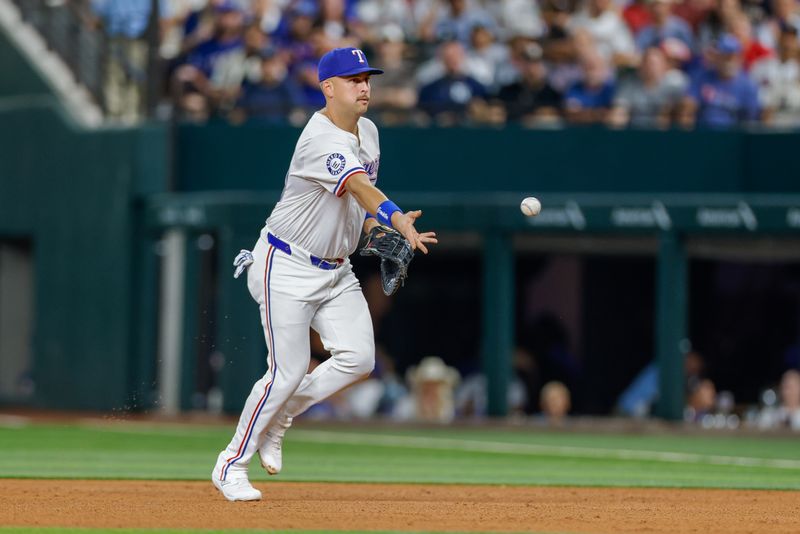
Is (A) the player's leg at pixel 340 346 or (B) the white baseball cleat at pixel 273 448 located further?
(B) the white baseball cleat at pixel 273 448

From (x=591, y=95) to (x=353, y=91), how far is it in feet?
30.3

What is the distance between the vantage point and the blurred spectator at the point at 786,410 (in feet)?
50.4

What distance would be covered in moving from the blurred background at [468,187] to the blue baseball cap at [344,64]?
8595mm

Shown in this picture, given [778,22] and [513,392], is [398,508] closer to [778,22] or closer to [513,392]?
[513,392]

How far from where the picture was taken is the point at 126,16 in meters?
18.2

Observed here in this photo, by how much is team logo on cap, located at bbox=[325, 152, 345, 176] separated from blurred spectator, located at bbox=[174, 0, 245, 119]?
9.84 meters

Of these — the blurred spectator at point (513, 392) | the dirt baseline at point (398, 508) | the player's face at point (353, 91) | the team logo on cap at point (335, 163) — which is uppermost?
the player's face at point (353, 91)

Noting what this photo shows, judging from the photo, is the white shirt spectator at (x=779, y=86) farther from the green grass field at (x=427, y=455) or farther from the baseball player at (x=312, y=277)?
the baseball player at (x=312, y=277)

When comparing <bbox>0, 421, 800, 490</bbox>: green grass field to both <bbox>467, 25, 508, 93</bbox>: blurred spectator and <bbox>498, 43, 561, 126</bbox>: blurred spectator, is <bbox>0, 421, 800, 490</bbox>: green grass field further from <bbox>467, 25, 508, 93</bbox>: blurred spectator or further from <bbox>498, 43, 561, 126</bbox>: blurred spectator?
<bbox>467, 25, 508, 93</bbox>: blurred spectator

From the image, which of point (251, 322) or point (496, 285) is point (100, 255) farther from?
point (496, 285)

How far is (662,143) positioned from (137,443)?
254 inches

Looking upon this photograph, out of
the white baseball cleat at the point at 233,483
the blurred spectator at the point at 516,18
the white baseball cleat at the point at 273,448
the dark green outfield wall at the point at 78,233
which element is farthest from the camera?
the dark green outfield wall at the point at 78,233

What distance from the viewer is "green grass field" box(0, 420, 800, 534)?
33.1ft

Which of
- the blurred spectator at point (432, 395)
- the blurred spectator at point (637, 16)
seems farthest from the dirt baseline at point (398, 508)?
the blurred spectator at point (637, 16)
